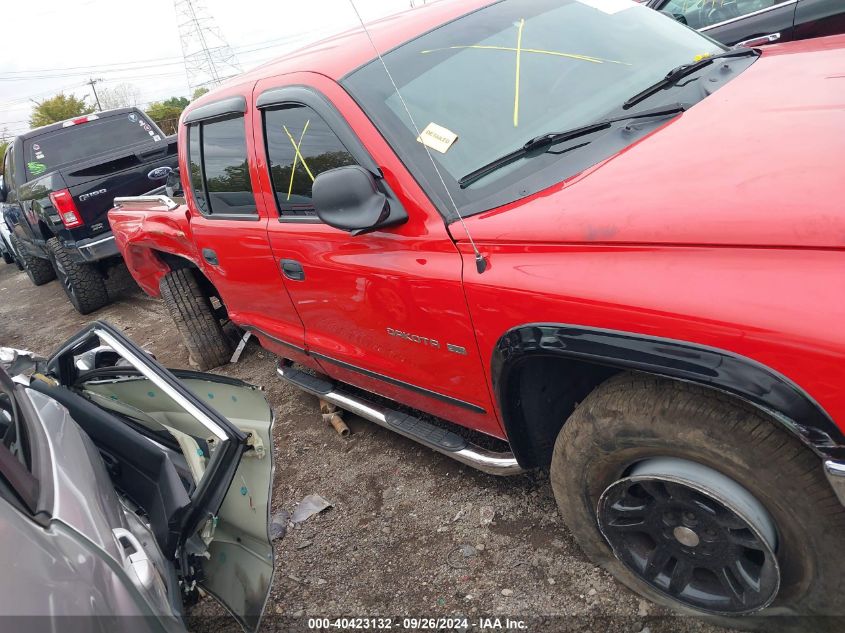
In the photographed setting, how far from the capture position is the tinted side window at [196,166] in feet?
11.4

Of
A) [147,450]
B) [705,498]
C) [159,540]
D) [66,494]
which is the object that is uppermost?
[66,494]

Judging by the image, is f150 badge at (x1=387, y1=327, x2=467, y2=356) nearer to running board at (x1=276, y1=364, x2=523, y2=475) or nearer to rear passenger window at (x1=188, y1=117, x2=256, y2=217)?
running board at (x1=276, y1=364, x2=523, y2=475)

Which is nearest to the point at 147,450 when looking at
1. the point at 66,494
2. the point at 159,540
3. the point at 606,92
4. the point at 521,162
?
the point at 159,540

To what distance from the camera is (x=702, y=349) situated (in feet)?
4.64

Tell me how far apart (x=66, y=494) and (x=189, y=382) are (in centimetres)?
97

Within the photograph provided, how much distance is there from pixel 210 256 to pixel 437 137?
5.95 ft

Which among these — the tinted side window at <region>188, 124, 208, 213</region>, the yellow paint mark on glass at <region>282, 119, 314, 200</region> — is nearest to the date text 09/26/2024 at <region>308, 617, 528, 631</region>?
the yellow paint mark on glass at <region>282, 119, 314, 200</region>

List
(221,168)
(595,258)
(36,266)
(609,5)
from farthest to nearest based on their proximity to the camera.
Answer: (36,266) → (221,168) → (609,5) → (595,258)

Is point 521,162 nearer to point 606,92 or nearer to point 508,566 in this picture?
point 606,92

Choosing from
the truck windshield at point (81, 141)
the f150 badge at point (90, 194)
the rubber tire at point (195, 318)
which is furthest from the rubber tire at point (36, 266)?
the rubber tire at point (195, 318)

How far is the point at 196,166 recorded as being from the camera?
3516mm

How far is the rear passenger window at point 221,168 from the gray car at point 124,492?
3.15 feet

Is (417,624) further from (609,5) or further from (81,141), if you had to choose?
(81,141)

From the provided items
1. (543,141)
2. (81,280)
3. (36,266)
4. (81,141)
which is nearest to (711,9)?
(543,141)
